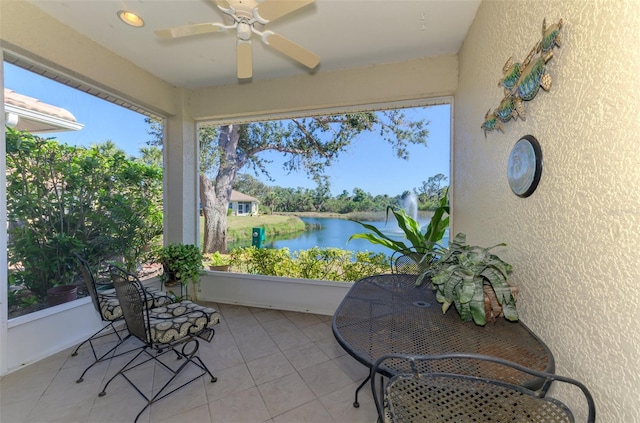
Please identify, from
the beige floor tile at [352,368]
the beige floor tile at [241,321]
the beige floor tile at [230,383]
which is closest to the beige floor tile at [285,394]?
the beige floor tile at [230,383]

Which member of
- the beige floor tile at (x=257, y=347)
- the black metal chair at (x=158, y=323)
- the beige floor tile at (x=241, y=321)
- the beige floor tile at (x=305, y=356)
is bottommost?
the beige floor tile at (x=305, y=356)

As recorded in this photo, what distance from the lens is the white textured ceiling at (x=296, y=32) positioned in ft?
6.79

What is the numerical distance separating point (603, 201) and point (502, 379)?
65cm

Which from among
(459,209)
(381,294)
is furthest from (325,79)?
(381,294)

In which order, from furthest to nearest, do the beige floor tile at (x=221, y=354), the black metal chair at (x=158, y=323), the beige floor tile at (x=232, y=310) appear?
the beige floor tile at (x=232, y=310), the beige floor tile at (x=221, y=354), the black metal chair at (x=158, y=323)

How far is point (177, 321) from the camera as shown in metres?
1.90

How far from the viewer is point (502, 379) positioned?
90 centimetres

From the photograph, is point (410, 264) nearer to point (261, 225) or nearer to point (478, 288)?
point (478, 288)

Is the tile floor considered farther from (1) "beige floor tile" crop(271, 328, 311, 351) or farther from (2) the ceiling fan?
(2) the ceiling fan

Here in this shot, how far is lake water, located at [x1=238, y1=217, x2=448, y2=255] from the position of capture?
10.3 feet

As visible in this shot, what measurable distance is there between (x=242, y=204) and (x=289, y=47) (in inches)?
91.6

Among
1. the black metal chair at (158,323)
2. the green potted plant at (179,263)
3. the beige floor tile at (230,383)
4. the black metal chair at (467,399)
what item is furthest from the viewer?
the green potted plant at (179,263)

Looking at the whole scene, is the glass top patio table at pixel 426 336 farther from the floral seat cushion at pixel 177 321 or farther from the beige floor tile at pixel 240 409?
the floral seat cushion at pixel 177 321

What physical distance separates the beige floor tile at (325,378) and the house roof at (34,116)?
9.70 ft
